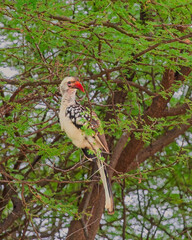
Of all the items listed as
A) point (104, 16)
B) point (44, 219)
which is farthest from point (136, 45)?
point (44, 219)

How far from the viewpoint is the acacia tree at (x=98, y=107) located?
3814mm

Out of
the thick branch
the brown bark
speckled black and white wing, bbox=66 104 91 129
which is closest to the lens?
speckled black and white wing, bbox=66 104 91 129

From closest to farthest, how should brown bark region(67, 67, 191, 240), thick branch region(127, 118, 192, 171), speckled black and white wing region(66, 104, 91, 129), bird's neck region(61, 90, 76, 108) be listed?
speckled black and white wing region(66, 104, 91, 129) → bird's neck region(61, 90, 76, 108) → brown bark region(67, 67, 191, 240) → thick branch region(127, 118, 192, 171)

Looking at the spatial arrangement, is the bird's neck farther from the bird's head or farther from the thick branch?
the thick branch

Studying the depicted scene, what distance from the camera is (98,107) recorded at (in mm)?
5340

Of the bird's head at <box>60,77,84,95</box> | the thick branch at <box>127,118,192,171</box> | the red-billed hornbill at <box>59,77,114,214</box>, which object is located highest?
the thick branch at <box>127,118,192,171</box>

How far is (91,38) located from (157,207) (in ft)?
8.80

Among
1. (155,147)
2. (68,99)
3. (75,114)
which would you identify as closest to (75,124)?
(75,114)

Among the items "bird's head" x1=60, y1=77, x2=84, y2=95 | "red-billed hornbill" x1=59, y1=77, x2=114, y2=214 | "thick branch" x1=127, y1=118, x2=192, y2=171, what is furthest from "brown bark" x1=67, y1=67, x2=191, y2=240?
"bird's head" x1=60, y1=77, x2=84, y2=95

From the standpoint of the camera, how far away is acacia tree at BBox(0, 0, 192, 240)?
381 centimetres

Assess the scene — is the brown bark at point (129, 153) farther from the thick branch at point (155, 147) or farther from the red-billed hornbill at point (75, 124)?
the red-billed hornbill at point (75, 124)

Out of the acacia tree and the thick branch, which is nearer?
the acacia tree

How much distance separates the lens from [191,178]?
259 inches

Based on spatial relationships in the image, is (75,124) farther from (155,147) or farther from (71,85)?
(155,147)
